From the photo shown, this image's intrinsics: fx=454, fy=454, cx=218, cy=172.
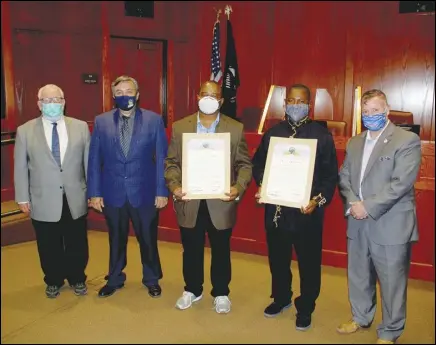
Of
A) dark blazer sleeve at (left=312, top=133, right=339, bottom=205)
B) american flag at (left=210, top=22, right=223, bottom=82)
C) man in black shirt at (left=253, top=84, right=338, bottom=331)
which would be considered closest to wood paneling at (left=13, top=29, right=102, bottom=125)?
american flag at (left=210, top=22, right=223, bottom=82)

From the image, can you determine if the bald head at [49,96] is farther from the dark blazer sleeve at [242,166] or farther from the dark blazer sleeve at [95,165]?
the dark blazer sleeve at [242,166]

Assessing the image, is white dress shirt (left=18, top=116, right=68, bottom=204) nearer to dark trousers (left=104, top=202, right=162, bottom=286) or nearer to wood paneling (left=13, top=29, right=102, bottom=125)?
dark trousers (left=104, top=202, right=162, bottom=286)

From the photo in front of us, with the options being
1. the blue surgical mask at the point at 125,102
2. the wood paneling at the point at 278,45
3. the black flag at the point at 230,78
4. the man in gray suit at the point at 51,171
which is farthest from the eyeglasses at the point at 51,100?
the wood paneling at the point at 278,45

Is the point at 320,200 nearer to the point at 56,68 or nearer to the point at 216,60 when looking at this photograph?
the point at 216,60

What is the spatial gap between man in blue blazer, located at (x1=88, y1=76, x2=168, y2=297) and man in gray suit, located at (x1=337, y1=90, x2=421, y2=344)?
4.26 feet

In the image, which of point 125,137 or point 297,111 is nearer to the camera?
point 297,111

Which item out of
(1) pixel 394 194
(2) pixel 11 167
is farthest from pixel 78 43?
(1) pixel 394 194

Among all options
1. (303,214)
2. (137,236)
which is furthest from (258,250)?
(303,214)

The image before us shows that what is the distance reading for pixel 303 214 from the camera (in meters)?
2.74

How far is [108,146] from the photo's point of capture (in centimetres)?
312

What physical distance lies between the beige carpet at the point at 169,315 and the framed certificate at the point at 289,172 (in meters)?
0.86

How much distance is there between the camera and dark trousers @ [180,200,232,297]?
3.01 meters

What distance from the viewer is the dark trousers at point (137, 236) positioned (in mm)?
3242

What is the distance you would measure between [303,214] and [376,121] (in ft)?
2.25
